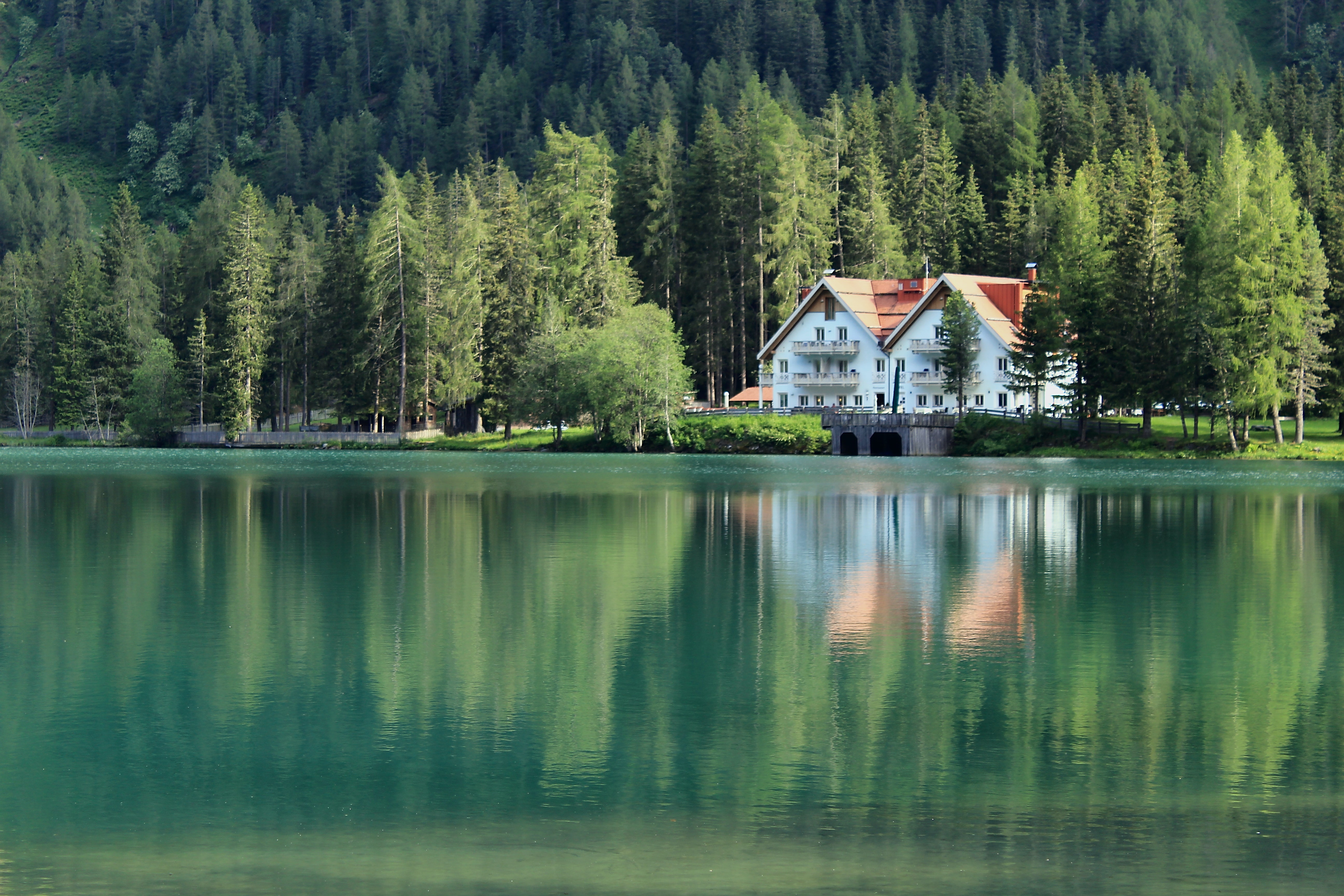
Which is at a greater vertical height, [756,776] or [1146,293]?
[1146,293]

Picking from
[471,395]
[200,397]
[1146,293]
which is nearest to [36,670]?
[1146,293]

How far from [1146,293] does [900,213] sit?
42.4 m

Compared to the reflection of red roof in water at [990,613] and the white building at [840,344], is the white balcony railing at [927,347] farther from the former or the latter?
the reflection of red roof in water at [990,613]

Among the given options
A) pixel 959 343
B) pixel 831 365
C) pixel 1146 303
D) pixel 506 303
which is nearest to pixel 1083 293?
pixel 1146 303

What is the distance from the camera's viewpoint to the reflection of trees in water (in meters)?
14.8

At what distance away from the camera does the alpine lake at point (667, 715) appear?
12516 mm

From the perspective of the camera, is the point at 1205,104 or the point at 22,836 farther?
the point at 1205,104

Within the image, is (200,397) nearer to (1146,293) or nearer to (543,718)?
(1146,293)

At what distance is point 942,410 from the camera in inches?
4363

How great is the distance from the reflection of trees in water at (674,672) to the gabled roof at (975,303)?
71.5 meters

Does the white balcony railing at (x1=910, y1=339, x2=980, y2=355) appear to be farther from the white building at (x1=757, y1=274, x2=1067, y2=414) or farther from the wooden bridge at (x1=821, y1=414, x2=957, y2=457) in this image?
the wooden bridge at (x1=821, y1=414, x2=957, y2=457)

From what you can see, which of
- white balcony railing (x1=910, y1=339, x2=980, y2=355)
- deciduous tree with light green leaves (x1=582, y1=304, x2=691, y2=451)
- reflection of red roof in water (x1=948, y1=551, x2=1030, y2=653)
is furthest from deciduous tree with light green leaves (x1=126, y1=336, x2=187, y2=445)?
reflection of red roof in water (x1=948, y1=551, x2=1030, y2=653)

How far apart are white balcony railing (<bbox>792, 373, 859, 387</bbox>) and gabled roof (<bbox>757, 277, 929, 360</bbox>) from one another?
3051 mm

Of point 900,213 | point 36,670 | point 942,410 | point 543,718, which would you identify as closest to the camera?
point 543,718
